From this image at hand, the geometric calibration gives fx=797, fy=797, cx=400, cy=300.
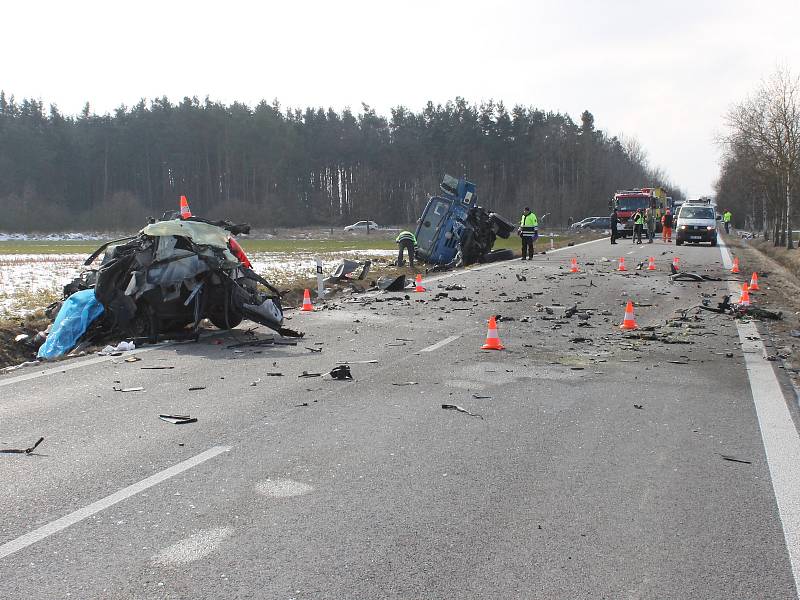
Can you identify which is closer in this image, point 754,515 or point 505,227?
Answer: point 754,515

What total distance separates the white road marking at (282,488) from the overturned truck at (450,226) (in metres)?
21.9

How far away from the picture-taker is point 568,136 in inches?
4469

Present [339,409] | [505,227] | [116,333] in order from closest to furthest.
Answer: [339,409] → [116,333] → [505,227]

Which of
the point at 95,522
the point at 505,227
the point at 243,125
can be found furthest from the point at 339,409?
A: the point at 243,125

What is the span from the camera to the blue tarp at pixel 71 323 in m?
11.6

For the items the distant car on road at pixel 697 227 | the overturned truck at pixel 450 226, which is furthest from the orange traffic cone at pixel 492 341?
the distant car on road at pixel 697 227

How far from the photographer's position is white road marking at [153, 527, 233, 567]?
4.03 m

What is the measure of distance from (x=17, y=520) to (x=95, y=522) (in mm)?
458

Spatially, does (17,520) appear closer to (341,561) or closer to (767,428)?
(341,561)

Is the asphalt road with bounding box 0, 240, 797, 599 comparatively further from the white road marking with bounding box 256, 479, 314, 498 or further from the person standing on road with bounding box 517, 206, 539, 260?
the person standing on road with bounding box 517, 206, 539, 260

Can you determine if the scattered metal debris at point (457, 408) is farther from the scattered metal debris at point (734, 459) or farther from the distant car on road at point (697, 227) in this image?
the distant car on road at point (697, 227)

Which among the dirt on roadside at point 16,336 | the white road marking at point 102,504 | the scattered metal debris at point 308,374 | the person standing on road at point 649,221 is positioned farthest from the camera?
the person standing on road at point 649,221

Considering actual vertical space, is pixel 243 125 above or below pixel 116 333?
above

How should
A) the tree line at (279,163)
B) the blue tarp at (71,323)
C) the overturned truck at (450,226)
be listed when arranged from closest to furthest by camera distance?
the blue tarp at (71,323)
the overturned truck at (450,226)
the tree line at (279,163)
